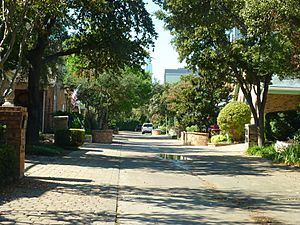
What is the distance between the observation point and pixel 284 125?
24062 mm

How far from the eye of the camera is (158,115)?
80.6 m

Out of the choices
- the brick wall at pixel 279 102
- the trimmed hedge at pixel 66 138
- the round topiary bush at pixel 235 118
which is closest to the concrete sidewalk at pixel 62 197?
the trimmed hedge at pixel 66 138

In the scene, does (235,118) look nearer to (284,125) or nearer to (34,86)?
(284,125)

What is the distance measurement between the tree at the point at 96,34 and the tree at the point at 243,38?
4.41 feet

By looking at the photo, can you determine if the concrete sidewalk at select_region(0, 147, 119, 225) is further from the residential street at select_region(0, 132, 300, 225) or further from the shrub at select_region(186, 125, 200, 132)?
the shrub at select_region(186, 125, 200, 132)

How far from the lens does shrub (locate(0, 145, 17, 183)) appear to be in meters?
9.77

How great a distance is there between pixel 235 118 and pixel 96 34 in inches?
598

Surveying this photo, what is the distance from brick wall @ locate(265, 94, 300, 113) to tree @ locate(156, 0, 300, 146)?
7240 mm

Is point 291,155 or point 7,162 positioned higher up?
point 7,162

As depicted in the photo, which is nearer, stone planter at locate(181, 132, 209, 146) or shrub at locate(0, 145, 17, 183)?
shrub at locate(0, 145, 17, 183)

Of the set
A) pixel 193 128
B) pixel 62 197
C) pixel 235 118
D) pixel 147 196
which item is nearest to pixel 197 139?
pixel 235 118

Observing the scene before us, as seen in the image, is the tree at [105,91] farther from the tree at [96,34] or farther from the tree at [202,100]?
the tree at [96,34]

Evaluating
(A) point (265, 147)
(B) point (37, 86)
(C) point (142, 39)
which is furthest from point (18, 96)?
(A) point (265, 147)

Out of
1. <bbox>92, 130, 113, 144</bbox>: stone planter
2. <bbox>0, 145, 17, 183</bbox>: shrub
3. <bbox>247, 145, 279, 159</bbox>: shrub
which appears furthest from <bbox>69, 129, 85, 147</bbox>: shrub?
<bbox>0, 145, 17, 183</bbox>: shrub
